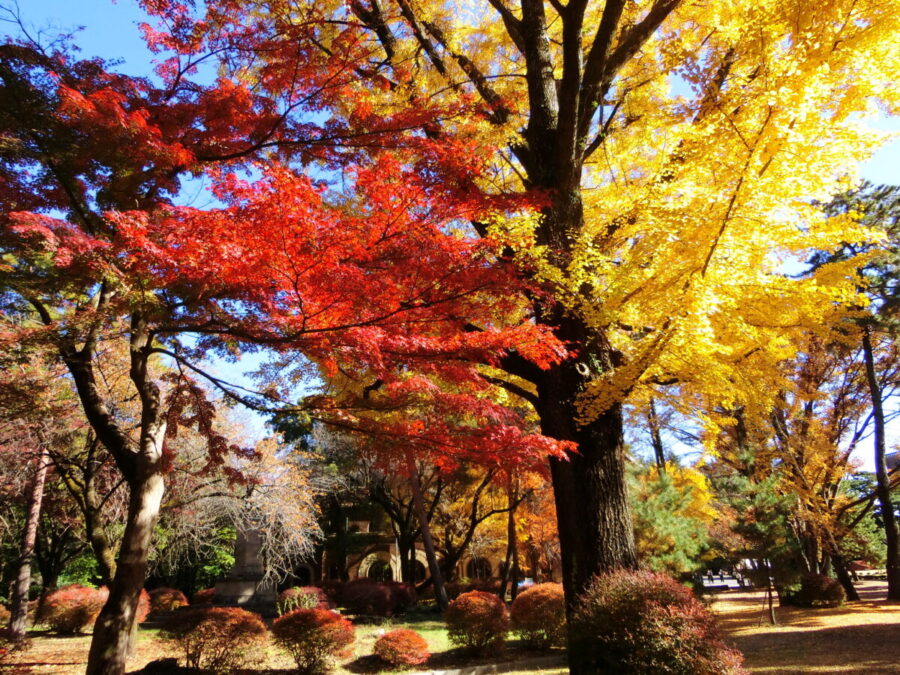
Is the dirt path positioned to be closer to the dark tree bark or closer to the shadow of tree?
the shadow of tree

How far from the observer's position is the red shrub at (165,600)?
57.0ft

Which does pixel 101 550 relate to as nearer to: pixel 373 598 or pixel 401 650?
pixel 401 650

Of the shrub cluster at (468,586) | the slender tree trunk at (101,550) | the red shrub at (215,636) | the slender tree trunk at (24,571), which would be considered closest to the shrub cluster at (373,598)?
the shrub cluster at (468,586)

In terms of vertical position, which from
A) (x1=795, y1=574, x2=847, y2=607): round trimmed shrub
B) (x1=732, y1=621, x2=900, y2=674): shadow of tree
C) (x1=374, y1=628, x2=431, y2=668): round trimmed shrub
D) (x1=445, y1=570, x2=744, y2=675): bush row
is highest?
(x1=445, y1=570, x2=744, y2=675): bush row

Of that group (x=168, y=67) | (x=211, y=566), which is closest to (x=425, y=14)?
(x=168, y=67)

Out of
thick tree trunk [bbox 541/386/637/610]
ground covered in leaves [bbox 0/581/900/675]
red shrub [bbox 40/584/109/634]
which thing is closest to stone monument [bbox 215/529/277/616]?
ground covered in leaves [bbox 0/581/900/675]

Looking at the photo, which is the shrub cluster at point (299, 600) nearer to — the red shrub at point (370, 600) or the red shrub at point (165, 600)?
the red shrub at point (370, 600)

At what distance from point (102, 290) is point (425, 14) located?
20.0ft

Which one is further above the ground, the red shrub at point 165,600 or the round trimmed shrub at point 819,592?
the red shrub at point 165,600

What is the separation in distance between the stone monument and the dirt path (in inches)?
486

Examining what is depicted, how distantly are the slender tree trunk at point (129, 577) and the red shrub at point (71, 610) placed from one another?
28.3 ft

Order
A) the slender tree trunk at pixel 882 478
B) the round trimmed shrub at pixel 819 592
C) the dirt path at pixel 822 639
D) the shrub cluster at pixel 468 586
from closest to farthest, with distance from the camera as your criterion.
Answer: the dirt path at pixel 822 639 → the round trimmed shrub at pixel 819 592 → the slender tree trunk at pixel 882 478 → the shrub cluster at pixel 468 586

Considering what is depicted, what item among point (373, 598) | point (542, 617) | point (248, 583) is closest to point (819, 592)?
point (542, 617)

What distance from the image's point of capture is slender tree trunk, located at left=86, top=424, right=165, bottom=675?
5164 mm
